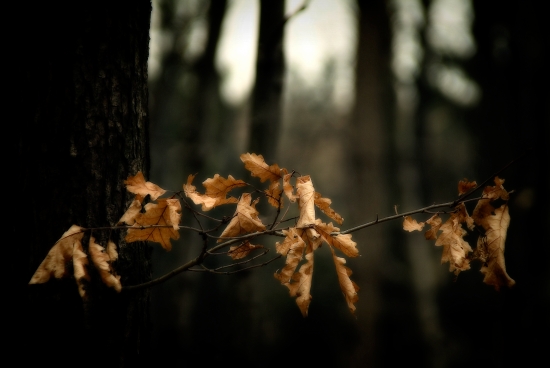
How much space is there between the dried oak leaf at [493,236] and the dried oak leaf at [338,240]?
0.48 meters

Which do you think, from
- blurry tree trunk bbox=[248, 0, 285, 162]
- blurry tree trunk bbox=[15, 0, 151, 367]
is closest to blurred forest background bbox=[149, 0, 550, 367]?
blurry tree trunk bbox=[248, 0, 285, 162]

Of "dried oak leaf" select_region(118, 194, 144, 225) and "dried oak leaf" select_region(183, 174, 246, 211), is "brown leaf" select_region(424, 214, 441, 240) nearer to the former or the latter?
"dried oak leaf" select_region(183, 174, 246, 211)

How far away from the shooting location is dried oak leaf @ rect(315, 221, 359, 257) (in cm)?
98

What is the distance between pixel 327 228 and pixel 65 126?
1.02 metres

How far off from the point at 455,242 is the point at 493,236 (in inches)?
4.9

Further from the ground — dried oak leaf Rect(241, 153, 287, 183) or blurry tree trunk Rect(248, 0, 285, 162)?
blurry tree trunk Rect(248, 0, 285, 162)

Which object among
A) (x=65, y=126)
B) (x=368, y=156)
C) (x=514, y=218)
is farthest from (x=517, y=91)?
(x=65, y=126)

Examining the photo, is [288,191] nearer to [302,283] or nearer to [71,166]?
[302,283]

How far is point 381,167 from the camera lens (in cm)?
545

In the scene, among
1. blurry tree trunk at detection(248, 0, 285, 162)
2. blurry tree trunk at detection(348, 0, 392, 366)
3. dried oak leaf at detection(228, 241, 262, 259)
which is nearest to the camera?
dried oak leaf at detection(228, 241, 262, 259)

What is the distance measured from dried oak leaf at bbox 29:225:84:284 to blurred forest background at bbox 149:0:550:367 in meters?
2.28

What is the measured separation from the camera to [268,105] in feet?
10.8

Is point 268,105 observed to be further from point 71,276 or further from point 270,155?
point 71,276

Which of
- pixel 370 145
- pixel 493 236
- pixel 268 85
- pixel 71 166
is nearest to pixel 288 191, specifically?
pixel 493 236
